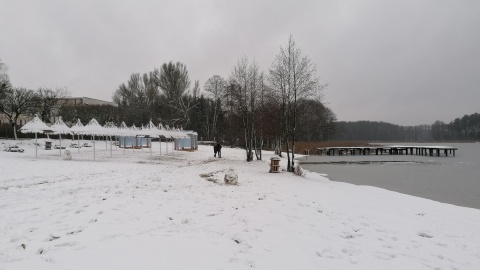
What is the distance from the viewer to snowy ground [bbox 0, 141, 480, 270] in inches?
197

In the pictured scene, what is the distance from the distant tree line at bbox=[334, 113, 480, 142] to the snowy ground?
478ft

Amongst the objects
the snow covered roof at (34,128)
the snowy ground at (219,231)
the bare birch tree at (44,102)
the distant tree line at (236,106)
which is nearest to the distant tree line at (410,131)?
the distant tree line at (236,106)

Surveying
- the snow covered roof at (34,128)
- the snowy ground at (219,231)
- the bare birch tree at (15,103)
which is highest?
the bare birch tree at (15,103)

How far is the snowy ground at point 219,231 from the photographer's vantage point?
16.4ft

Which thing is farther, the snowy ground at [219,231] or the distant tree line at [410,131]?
the distant tree line at [410,131]

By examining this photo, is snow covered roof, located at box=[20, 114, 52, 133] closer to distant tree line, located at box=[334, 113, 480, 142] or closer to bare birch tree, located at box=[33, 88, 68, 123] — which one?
bare birch tree, located at box=[33, 88, 68, 123]

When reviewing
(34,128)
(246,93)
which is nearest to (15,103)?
→ (34,128)

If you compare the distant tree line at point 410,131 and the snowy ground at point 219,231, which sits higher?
the distant tree line at point 410,131

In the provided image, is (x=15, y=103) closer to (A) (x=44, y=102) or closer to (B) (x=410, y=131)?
(A) (x=44, y=102)

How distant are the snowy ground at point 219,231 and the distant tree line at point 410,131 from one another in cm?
14558

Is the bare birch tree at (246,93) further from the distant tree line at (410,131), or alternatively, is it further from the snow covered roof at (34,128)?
the distant tree line at (410,131)

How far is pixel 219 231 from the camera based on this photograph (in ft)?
21.0

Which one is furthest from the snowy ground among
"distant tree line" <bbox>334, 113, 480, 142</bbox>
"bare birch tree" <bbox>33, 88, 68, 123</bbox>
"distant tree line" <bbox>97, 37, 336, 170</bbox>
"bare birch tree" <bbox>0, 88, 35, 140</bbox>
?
"distant tree line" <bbox>334, 113, 480, 142</bbox>

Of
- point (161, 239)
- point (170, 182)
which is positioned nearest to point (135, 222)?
point (161, 239)
